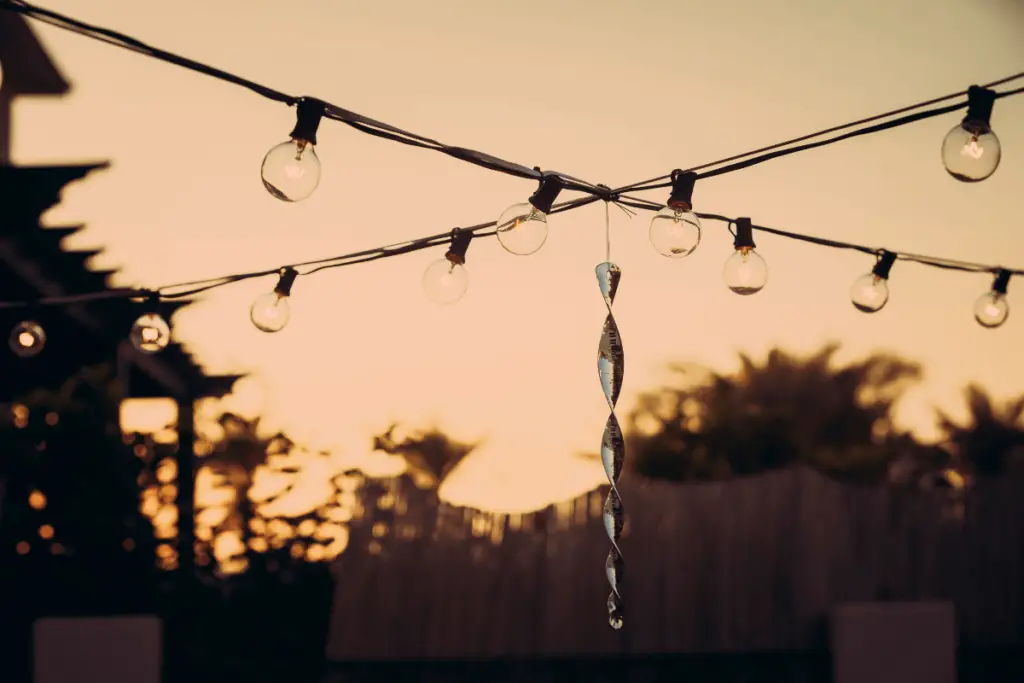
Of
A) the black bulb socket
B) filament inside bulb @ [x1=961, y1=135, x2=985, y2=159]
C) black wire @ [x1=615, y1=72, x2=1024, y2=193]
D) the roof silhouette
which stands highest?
the roof silhouette

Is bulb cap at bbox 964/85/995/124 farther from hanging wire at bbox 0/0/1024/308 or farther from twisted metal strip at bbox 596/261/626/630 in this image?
twisted metal strip at bbox 596/261/626/630

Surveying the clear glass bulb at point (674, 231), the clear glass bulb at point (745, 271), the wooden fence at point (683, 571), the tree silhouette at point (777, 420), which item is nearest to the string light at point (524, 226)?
the clear glass bulb at point (674, 231)

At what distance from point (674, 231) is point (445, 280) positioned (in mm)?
1242

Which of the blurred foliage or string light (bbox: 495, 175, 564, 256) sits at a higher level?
string light (bbox: 495, 175, 564, 256)

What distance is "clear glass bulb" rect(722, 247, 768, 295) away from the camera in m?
4.33

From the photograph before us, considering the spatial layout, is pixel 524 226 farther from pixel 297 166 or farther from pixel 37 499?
pixel 37 499

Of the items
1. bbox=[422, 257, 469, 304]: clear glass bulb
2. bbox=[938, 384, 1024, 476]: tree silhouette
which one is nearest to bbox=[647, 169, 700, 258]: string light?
bbox=[422, 257, 469, 304]: clear glass bulb

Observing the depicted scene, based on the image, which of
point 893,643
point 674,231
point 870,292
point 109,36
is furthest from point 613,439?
point 893,643

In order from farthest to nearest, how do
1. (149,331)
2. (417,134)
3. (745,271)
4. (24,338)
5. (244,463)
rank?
(244,463), (24,338), (149,331), (745,271), (417,134)

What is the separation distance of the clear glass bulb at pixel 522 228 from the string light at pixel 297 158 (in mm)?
676

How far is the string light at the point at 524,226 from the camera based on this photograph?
3.35 m

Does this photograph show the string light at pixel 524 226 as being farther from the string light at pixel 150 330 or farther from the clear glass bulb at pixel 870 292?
the string light at pixel 150 330

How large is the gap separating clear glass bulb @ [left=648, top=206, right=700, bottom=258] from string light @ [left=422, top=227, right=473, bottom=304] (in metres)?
1.06

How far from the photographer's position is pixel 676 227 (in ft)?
11.6
